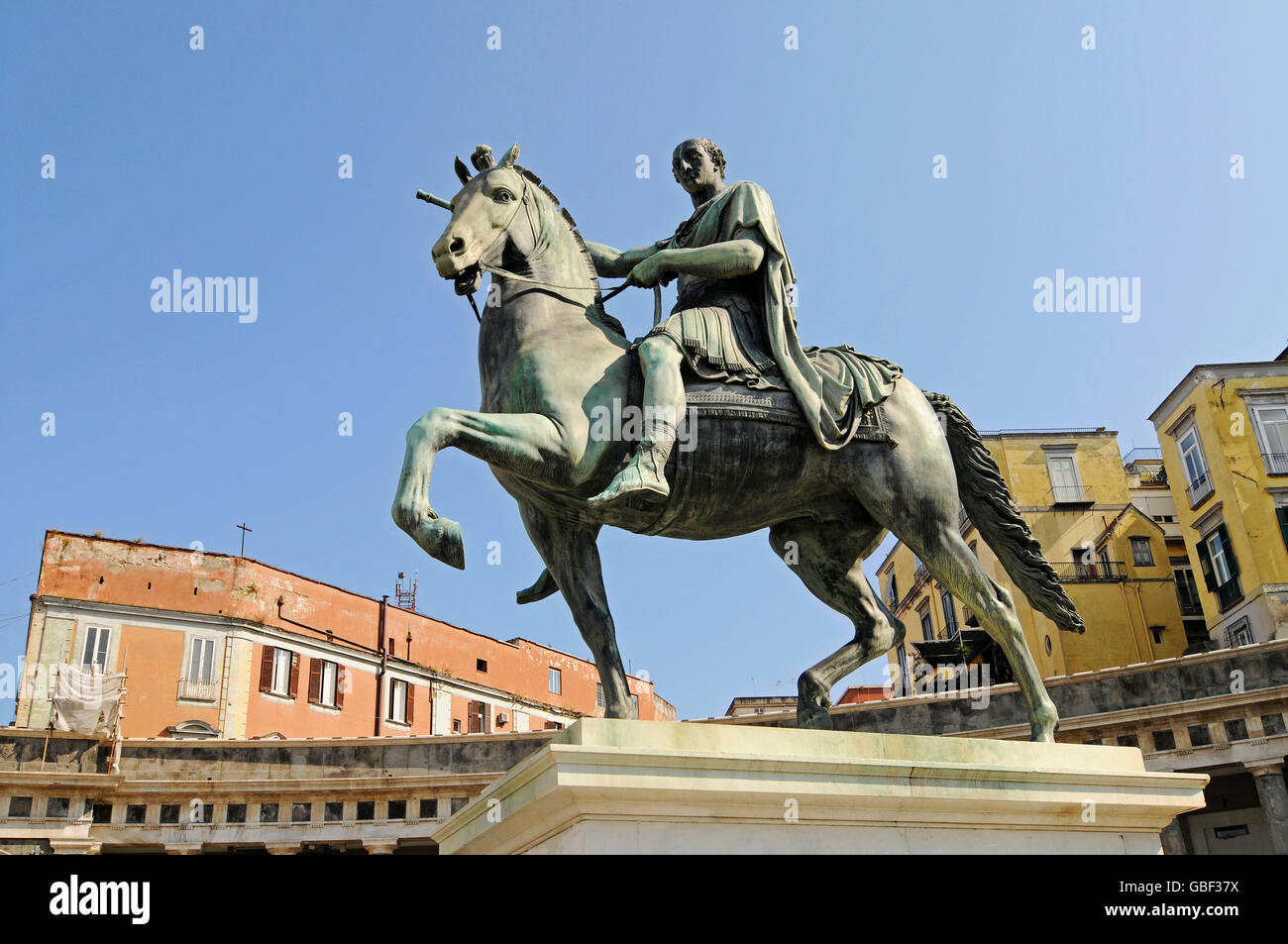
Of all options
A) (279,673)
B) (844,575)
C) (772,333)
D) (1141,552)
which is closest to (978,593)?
(844,575)

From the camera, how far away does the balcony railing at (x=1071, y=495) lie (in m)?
48.0

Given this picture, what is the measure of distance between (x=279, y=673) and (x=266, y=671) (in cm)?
53

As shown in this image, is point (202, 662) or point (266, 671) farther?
point (266, 671)

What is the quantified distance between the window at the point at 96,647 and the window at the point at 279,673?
201 inches

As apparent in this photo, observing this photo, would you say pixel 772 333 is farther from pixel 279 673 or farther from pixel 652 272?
pixel 279 673

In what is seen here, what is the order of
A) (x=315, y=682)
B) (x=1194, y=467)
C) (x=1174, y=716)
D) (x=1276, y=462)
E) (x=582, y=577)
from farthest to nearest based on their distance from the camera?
(x=315, y=682), (x=1194, y=467), (x=1276, y=462), (x=1174, y=716), (x=582, y=577)

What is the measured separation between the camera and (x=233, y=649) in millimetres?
40844

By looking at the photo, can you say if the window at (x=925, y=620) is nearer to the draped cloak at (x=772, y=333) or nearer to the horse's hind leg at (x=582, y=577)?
the draped cloak at (x=772, y=333)

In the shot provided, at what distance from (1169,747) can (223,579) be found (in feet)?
101

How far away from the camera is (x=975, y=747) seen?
6.32 meters

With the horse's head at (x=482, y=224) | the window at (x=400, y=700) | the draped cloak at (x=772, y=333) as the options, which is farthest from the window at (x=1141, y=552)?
the horse's head at (x=482, y=224)

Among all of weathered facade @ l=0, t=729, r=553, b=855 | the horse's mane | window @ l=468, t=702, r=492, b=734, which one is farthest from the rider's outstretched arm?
window @ l=468, t=702, r=492, b=734
